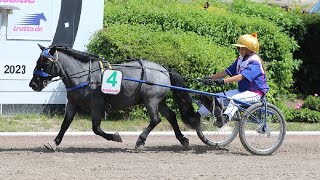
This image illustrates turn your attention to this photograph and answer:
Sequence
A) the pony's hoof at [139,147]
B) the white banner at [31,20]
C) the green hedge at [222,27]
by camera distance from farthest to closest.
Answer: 1. the green hedge at [222,27]
2. the white banner at [31,20]
3. the pony's hoof at [139,147]

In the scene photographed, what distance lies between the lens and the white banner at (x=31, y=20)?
1431cm

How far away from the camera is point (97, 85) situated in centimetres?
1041

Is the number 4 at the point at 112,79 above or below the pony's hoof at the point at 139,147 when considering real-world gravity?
above

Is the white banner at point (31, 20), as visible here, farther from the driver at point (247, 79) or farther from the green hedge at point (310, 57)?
the green hedge at point (310, 57)

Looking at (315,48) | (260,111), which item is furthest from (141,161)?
(315,48)

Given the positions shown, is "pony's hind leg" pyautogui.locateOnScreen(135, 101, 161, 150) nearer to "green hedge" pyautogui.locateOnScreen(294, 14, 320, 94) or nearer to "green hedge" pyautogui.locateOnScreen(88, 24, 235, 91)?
"green hedge" pyautogui.locateOnScreen(88, 24, 235, 91)

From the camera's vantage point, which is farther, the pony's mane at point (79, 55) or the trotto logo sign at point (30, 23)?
the trotto logo sign at point (30, 23)

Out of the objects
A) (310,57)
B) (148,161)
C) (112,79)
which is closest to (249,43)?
(112,79)

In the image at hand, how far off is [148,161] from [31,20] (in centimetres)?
570

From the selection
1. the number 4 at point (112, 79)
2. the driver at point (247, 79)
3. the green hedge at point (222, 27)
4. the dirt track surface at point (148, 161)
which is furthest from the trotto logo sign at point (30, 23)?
the driver at point (247, 79)

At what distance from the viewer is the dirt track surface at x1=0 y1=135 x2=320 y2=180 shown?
29.1 feet

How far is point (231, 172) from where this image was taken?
9133 millimetres

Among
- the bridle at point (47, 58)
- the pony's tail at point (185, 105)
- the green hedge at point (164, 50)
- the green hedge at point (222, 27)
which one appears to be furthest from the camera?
the green hedge at point (222, 27)

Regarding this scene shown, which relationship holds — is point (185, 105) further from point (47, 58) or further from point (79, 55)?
point (47, 58)
